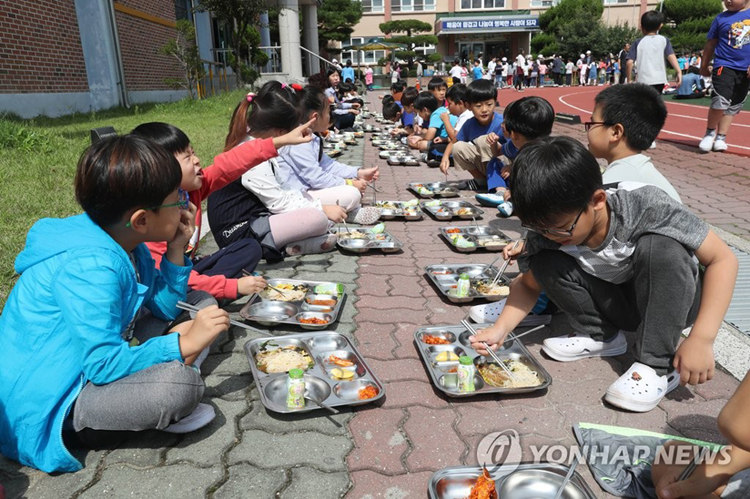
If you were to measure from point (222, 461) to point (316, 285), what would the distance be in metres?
1.48

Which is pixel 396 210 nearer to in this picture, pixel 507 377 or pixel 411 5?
pixel 507 377

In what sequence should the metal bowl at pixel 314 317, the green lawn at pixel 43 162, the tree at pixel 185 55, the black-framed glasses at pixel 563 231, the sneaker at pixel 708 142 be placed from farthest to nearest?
1. the tree at pixel 185 55
2. the sneaker at pixel 708 142
3. the green lawn at pixel 43 162
4. the metal bowl at pixel 314 317
5. the black-framed glasses at pixel 563 231

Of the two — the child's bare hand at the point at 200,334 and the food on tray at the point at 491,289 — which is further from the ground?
the child's bare hand at the point at 200,334

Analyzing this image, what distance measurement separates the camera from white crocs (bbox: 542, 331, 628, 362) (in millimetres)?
2395

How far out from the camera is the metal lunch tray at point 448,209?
4.79 metres

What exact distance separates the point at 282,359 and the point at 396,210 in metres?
2.72

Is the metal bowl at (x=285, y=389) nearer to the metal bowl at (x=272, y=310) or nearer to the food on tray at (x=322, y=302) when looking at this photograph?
the metal bowl at (x=272, y=310)

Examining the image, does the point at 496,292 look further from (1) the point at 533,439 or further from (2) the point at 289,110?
(2) the point at 289,110

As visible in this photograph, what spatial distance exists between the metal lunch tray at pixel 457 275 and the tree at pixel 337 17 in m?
41.9

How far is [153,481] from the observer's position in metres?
1.73

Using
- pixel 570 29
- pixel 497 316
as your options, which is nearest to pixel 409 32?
pixel 570 29

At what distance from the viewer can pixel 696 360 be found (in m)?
1.83

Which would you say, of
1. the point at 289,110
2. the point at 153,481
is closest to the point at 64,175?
the point at 289,110

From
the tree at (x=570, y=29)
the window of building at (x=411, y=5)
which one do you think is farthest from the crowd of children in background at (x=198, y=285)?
the window of building at (x=411, y=5)
